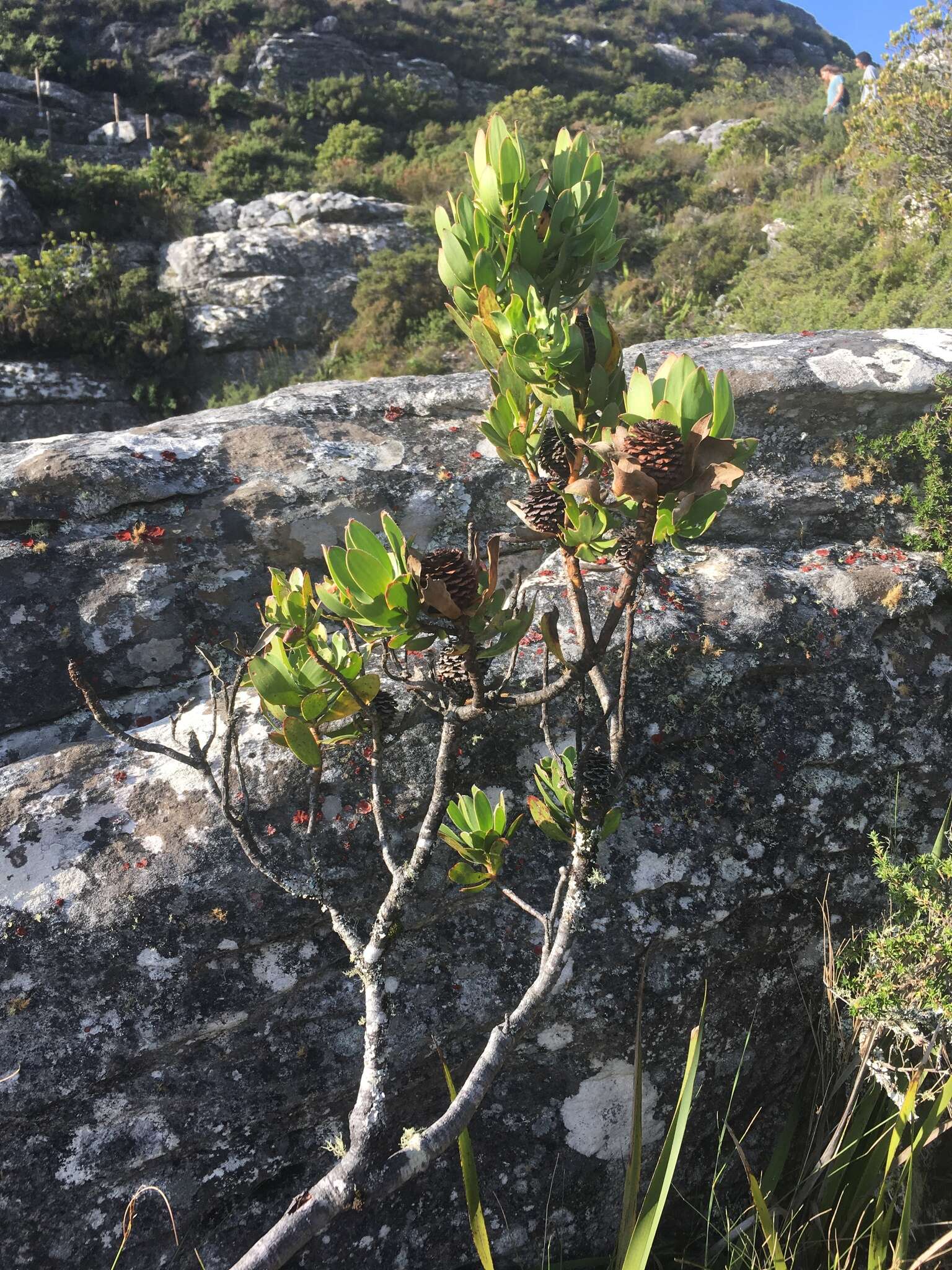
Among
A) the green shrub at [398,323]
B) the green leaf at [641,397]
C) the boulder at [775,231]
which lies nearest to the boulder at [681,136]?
the boulder at [775,231]

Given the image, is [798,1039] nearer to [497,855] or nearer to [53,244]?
[497,855]

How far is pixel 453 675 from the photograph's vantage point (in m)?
1.69

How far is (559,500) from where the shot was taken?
5.29ft

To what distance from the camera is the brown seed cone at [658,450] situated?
4.56 feet

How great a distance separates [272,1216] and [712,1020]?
1.45 metres

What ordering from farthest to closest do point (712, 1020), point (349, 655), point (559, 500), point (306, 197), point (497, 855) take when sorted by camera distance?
point (306, 197) < point (712, 1020) < point (497, 855) < point (349, 655) < point (559, 500)

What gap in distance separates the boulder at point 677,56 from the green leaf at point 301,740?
103 ft

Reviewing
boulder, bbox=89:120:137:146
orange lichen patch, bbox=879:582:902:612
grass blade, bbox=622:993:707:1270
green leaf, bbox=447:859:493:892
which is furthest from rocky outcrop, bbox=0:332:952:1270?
boulder, bbox=89:120:137:146

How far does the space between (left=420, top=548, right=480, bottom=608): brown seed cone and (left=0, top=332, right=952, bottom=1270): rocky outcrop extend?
99cm

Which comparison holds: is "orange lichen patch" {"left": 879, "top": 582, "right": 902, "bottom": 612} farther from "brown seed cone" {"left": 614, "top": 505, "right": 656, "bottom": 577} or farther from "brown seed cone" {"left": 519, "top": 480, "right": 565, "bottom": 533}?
"brown seed cone" {"left": 519, "top": 480, "right": 565, "bottom": 533}

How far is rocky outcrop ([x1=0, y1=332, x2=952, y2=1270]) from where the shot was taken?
7.14ft

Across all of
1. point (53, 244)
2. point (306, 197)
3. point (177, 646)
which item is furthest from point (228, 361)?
point (177, 646)

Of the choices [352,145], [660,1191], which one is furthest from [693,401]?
[352,145]

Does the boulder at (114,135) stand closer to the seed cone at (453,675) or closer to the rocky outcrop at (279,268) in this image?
the rocky outcrop at (279,268)
